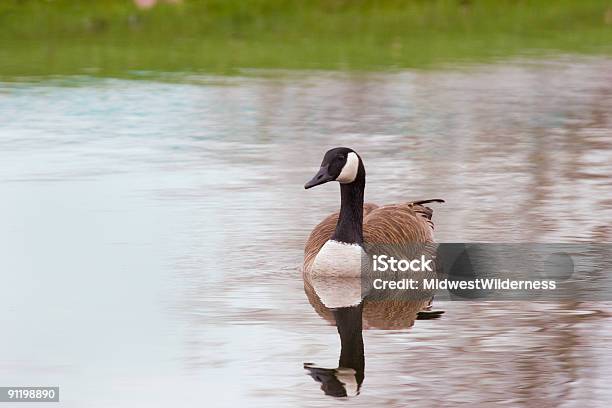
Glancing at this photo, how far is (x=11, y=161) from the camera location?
43.2 feet

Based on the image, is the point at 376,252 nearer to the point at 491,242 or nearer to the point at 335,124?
the point at 491,242

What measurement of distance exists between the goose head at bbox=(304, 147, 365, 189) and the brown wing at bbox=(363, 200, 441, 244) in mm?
330

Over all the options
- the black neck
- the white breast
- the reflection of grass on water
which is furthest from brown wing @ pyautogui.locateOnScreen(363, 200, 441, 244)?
the reflection of grass on water

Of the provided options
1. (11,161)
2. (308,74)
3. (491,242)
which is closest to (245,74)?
(308,74)

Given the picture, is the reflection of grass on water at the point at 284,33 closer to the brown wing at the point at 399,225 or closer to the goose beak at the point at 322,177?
the brown wing at the point at 399,225

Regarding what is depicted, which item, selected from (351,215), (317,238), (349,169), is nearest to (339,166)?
(349,169)

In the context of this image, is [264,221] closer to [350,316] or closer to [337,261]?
[337,261]

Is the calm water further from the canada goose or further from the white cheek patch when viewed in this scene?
the white cheek patch

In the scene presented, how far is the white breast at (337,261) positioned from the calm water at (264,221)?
17 centimetres

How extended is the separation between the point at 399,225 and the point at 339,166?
505 millimetres

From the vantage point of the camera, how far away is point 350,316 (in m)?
8.12

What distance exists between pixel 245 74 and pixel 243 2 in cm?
586

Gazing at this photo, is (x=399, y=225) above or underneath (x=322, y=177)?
underneath

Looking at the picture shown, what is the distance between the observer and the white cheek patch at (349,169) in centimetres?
931
